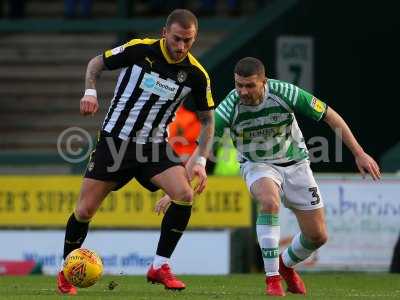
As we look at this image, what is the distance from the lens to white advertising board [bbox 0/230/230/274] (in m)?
15.0

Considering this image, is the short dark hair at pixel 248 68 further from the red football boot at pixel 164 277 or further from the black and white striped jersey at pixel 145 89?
the red football boot at pixel 164 277

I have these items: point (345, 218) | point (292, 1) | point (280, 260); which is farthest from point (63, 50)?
point (280, 260)

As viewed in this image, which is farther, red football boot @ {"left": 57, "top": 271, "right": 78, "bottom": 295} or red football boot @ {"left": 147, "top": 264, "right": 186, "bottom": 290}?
red football boot @ {"left": 147, "top": 264, "right": 186, "bottom": 290}

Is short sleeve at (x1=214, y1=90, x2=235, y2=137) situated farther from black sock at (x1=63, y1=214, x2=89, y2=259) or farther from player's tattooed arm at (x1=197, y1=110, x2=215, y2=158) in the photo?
black sock at (x1=63, y1=214, x2=89, y2=259)

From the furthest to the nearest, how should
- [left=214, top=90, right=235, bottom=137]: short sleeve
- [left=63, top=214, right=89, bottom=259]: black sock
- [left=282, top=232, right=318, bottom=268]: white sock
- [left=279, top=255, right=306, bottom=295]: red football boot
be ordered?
[left=282, top=232, right=318, bottom=268]: white sock < [left=279, top=255, right=306, bottom=295]: red football boot < [left=214, top=90, right=235, bottom=137]: short sleeve < [left=63, top=214, right=89, bottom=259]: black sock

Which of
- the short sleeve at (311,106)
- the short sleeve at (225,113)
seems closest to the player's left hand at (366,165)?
the short sleeve at (311,106)

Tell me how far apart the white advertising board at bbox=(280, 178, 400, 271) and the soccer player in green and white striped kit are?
12.9ft

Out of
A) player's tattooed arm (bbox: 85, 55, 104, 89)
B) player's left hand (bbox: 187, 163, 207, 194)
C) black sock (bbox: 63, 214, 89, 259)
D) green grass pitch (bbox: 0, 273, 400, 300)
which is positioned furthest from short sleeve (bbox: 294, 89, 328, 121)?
black sock (bbox: 63, 214, 89, 259)

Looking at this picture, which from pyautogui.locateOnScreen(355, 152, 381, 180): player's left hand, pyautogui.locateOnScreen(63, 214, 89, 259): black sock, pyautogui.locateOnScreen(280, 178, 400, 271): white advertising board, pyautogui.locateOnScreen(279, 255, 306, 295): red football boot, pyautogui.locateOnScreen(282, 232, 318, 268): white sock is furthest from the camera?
pyautogui.locateOnScreen(280, 178, 400, 271): white advertising board

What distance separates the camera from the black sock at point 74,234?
34.6ft

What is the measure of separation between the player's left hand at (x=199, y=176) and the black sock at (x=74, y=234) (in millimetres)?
884

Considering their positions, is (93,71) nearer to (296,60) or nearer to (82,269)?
(82,269)

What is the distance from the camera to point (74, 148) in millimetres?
18953

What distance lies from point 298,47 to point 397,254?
4.79 metres
